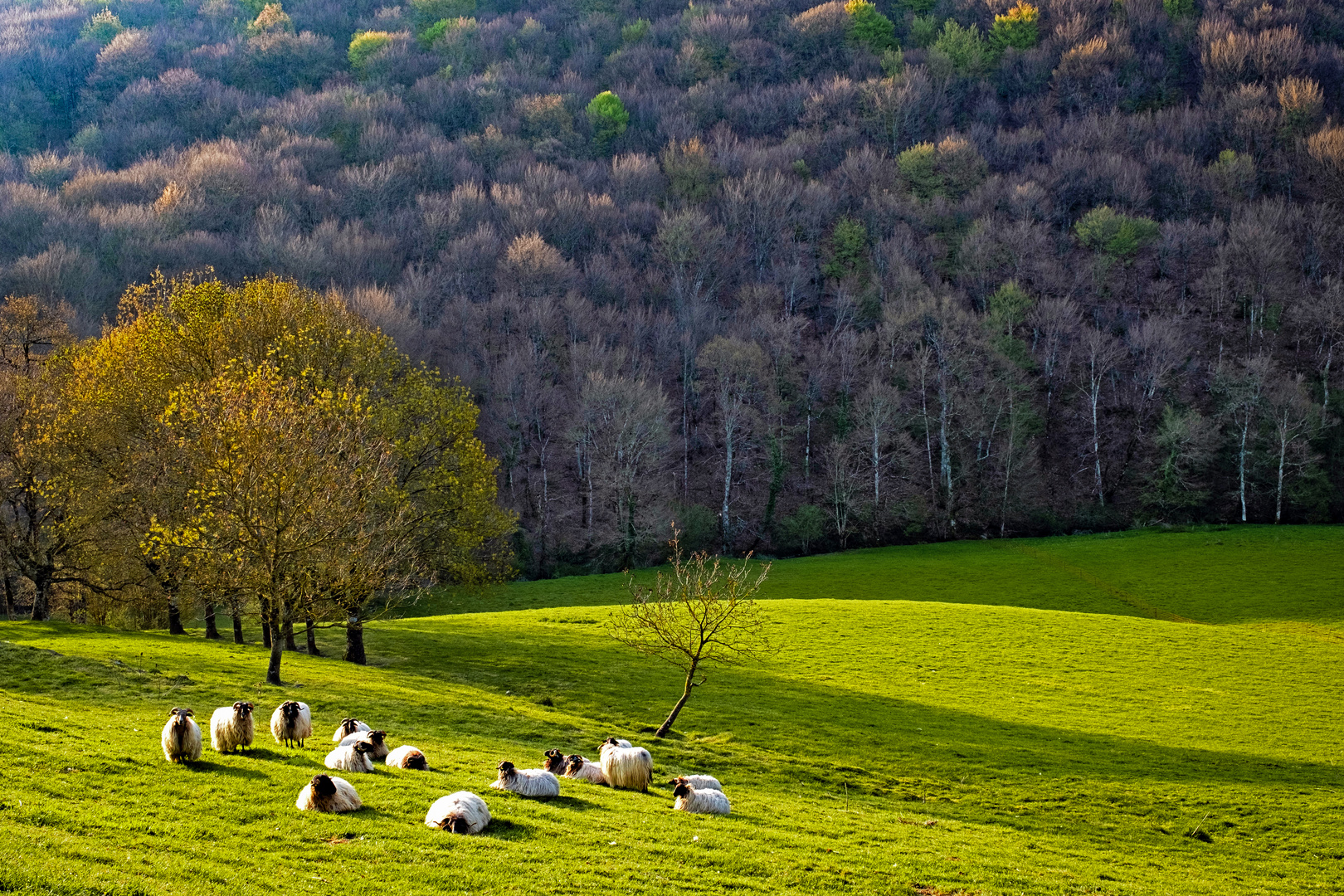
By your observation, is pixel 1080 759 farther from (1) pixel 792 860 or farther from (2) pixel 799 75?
(2) pixel 799 75

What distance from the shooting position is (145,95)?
518ft

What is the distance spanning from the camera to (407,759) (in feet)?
63.1

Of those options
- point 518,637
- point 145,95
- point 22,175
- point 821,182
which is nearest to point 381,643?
point 518,637

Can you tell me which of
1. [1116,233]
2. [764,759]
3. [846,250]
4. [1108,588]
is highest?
[846,250]

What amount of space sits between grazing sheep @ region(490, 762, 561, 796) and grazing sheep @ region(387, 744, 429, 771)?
181 centimetres

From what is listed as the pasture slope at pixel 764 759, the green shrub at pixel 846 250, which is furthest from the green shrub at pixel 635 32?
the pasture slope at pixel 764 759

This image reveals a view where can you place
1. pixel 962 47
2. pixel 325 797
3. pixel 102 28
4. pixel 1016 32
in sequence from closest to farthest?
pixel 325 797 → pixel 1016 32 → pixel 962 47 → pixel 102 28

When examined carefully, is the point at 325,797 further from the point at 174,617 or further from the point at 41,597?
the point at 41,597

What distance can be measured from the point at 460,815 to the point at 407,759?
4362 mm

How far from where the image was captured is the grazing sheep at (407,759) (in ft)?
62.7

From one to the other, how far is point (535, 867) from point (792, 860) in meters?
4.65

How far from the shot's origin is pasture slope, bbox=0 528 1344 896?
546 inches

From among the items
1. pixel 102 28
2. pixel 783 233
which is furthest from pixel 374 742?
pixel 102 28

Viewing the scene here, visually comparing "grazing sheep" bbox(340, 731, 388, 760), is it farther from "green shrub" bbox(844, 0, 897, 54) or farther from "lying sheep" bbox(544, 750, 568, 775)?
"green shrub" bbox(844, 0, 897, 54)
